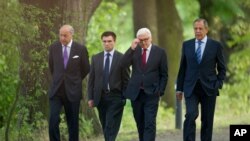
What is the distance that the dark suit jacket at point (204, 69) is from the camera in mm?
14438

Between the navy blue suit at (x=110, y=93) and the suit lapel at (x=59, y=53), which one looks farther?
the navy blue suit at (x=110, y=93)

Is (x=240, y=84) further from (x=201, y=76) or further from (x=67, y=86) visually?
(x=67, y=86)

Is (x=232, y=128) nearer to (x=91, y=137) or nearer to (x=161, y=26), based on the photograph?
(x=91, y=137)

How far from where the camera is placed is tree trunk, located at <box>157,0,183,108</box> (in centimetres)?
2917

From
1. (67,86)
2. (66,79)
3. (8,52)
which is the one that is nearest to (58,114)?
(67,86)

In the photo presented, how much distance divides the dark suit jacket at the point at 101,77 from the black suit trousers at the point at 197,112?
120 cm

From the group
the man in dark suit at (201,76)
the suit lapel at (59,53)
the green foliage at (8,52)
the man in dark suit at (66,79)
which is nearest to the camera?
the man in dark suit at (201,76)

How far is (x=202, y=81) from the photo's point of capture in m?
14.4

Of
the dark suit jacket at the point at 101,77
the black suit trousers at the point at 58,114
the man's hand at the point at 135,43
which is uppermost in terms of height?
the man's hand at the point at 135,43

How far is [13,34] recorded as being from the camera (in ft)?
53.6

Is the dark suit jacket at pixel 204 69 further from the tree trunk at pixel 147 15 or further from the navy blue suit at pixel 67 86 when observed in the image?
the tree trunk at pixel 147 15

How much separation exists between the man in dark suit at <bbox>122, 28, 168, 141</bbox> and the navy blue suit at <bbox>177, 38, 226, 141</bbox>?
0.37 meters

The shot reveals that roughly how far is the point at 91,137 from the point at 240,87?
28.4 ft

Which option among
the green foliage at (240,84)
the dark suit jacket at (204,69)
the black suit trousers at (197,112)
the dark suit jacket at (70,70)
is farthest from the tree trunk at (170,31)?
the black suit trousers at (197,112)
